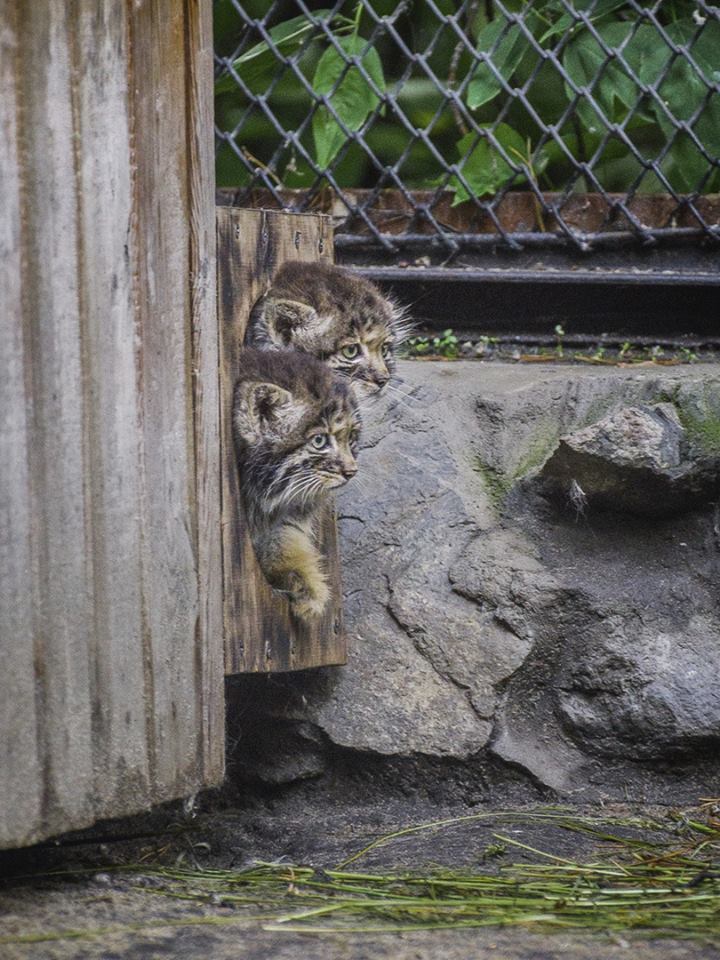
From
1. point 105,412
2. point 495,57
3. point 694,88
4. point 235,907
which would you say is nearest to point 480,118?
point 495,57

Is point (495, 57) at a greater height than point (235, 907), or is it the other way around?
point (495, 57)

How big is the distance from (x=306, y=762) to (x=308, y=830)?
0.28 metres

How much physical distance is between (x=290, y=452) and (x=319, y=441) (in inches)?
4.3

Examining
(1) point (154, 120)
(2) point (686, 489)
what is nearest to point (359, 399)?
(2) point (686, 489)

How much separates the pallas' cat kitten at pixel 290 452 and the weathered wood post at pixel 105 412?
316mm

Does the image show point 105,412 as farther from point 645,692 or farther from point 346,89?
point 346,89

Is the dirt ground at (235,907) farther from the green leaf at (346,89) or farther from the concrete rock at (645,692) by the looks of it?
the green leaf at (346,89)

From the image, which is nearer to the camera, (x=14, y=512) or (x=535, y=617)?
(x=14, y=512)

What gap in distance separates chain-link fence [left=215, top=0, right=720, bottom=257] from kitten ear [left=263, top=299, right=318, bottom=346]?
1026mm

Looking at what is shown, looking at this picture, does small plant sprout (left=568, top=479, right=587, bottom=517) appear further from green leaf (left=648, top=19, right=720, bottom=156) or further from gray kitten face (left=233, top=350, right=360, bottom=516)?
green leaf (left=648, top=19, right=720, bottom=156)

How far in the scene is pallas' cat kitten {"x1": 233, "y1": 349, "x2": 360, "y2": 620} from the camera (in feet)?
12.0

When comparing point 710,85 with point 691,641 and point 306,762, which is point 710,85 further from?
point 306,762

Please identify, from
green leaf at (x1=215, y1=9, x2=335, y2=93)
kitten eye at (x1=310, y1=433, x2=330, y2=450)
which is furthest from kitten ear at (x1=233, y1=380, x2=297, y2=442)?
green leaf at (x1=215, y1=9, x2=335, y2=93)

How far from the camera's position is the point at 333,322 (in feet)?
13.8
